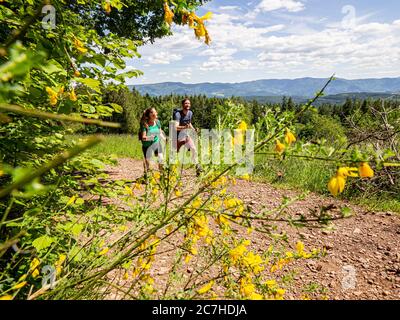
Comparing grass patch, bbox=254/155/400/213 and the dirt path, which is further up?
grass patch, bbox=254/155/400/213

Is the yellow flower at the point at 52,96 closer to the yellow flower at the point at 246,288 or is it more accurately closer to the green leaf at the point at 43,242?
the green leaf at the point at 43,242

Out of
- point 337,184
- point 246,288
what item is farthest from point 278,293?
point 337,184

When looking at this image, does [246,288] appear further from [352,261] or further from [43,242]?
[352,261]

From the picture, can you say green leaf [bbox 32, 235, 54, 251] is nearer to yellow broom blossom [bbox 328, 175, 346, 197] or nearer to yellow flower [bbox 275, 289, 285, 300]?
yellow flower [bbox 275, 289, 285, 300]

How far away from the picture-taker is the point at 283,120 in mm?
1014

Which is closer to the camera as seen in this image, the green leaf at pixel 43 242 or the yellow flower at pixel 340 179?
the yellow flower at pixel 340 179

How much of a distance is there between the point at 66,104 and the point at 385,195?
→ 655cm

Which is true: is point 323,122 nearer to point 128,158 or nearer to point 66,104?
point 128,158

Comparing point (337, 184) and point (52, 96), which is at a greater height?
point (52, 96)

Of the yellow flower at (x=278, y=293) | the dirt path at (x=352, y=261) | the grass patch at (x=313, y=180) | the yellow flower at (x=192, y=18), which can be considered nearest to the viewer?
the yellow flower at (x=192, y=18)

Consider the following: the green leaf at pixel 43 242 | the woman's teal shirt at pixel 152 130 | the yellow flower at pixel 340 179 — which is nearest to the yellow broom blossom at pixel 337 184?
the yellow flower at pixel 340 179

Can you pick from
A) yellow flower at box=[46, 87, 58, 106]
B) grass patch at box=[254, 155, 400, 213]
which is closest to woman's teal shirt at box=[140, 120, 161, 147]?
grass patch at box=[254, 155, 400, 213]

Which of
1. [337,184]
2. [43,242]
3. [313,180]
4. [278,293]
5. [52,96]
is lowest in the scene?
[313,180]

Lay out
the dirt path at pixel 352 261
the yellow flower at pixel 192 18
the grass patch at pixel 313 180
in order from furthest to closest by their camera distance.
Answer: the grass patch at pixel 313 180, the dirt path at pixel 352 261, the yellow flower at pixel 192 18
